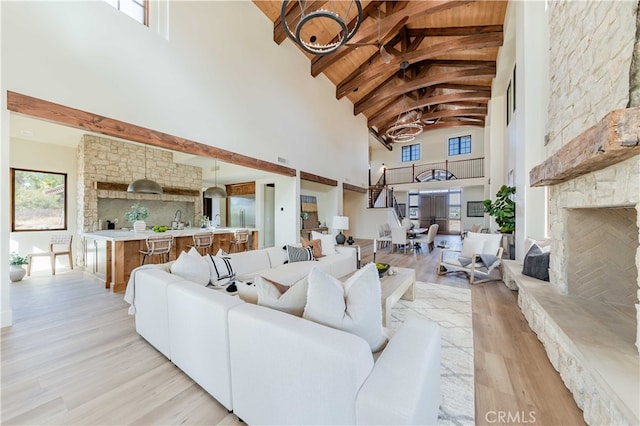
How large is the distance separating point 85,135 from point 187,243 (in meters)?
3.14

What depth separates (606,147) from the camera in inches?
52.2

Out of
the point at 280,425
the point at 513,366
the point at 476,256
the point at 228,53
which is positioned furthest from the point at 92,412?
the point at 228,53

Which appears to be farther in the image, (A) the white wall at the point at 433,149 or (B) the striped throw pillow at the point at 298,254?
(A) the white wall at the point at 433,149

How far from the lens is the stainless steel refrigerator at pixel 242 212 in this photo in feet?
31.0

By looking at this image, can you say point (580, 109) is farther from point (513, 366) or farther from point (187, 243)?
point (187, 243)

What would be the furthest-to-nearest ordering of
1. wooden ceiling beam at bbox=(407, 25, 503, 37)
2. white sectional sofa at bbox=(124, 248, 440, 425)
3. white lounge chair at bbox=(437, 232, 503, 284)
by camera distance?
wooden ceiling beam at bbox=(407, 25, 503, 37)
white lounge chair at bbox=(437, 232, 503, 284)
white sectional sofa at bbox=(124, 248, 440, 425)

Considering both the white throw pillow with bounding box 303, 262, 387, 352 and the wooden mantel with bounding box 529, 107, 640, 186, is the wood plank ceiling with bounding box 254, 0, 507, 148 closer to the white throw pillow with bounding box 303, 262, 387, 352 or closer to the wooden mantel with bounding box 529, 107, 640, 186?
the wooden mantel with bounding box 529, 107, 640, 186

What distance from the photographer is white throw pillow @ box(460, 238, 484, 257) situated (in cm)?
479

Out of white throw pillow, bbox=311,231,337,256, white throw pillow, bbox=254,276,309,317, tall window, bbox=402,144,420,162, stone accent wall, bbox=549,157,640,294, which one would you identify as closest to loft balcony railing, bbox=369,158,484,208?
tall window, bbox=402,144,420,162

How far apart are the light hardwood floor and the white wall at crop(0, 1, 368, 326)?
822 mm

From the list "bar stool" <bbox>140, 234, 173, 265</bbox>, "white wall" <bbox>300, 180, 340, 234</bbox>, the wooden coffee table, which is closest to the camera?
the wooden coffee table

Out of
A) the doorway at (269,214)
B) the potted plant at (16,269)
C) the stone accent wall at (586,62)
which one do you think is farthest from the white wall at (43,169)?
the stone accent wall at (586,62)

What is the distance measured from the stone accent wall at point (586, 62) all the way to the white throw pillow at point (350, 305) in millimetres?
1963

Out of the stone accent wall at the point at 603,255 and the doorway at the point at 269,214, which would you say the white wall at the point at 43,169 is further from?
the stone accent wall at the point at 603,255
